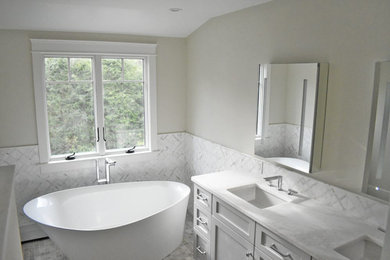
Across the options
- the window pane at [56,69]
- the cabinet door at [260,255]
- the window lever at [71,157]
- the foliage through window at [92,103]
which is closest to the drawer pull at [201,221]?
the cabinet door at [260,255]

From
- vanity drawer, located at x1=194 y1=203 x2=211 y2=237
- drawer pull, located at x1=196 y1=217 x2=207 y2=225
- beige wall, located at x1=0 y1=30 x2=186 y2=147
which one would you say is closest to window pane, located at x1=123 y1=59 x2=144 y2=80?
beige wall, located at x1=0 y1=30 x2=186 y2=147

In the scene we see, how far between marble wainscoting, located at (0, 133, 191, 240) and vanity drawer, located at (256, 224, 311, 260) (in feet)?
8.16

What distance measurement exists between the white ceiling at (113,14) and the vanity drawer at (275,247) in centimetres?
206

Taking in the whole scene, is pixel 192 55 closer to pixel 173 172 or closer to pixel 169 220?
pixel 173 172

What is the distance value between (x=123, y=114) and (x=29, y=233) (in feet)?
6.25

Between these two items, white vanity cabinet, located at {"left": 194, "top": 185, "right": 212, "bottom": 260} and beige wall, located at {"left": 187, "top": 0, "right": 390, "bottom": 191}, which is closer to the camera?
beige wall, located at {"left": 187, "top": 0, "right": 390, "bottom": 191}

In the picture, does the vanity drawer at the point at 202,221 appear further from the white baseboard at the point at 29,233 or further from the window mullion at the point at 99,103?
the white baseboard at the point at 29,233

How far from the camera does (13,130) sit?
371 centimetres

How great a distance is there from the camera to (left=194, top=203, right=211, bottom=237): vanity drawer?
9.85ft

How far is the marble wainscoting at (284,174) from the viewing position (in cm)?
212

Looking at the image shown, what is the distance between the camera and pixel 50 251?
12.1 feet

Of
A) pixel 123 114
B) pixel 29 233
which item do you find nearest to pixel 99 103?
pixel 123 114

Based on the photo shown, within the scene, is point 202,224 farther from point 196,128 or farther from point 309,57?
point 309,57

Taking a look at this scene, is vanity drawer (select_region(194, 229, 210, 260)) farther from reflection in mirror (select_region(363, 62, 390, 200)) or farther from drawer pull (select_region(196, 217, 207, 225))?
reflection in mirror (select_region(363, 62, 390, 200))
